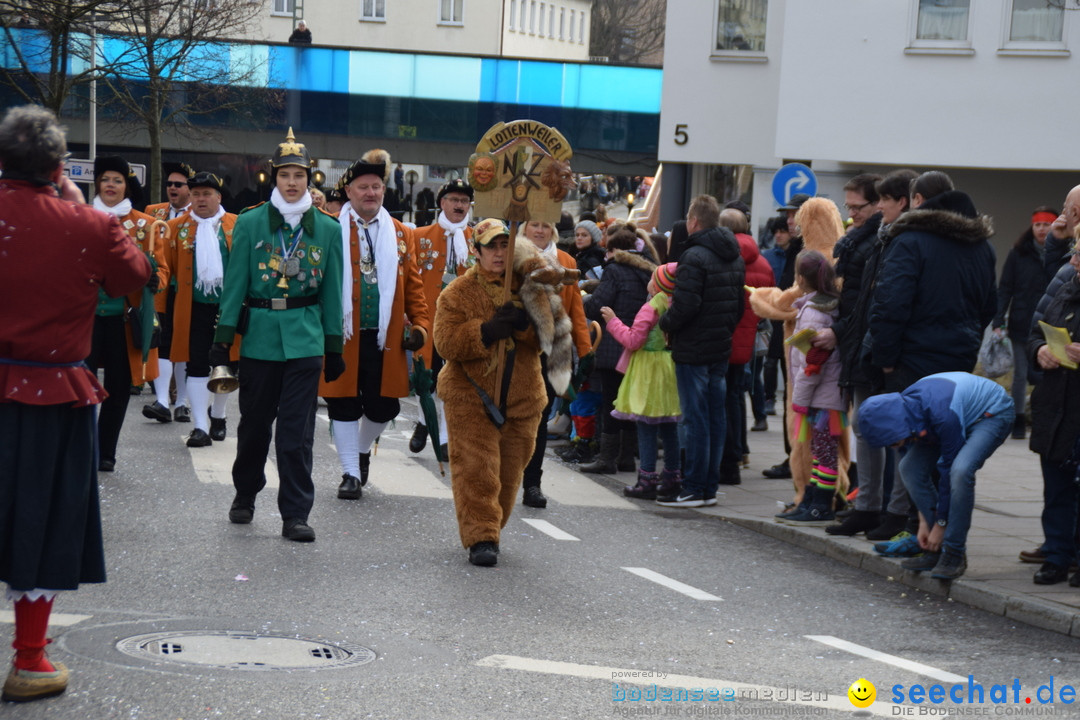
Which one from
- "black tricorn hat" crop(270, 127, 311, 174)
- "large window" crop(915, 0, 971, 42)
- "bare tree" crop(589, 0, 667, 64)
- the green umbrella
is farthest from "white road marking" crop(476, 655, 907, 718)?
"bare tree" crop(589, 0, 667, 64)

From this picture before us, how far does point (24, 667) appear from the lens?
5.12 meters

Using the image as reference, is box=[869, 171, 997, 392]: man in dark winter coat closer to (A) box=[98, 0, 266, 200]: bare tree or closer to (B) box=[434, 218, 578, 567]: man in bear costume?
(B) box=[434, 218, 578, 567]: man in bear costume

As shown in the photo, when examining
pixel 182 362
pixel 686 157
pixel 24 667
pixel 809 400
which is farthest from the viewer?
pixel 686 157

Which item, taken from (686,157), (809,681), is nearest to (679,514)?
(809,681)

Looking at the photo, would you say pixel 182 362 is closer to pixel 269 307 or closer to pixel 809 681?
pixel 269 307

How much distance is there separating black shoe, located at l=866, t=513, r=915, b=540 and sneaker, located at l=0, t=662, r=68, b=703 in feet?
17.8

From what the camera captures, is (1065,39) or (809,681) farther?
(1065,39)

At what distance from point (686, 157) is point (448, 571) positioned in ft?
61.9

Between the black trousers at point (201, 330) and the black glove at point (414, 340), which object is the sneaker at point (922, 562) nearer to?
the black glove at point (414, 340)

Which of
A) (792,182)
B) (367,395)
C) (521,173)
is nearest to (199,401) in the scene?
(367,395)

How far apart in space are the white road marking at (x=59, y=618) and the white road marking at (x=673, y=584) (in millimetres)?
3078

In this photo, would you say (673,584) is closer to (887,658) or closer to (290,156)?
(887,658)

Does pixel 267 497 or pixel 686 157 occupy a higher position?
pixel 686 157

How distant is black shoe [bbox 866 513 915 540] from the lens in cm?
901
